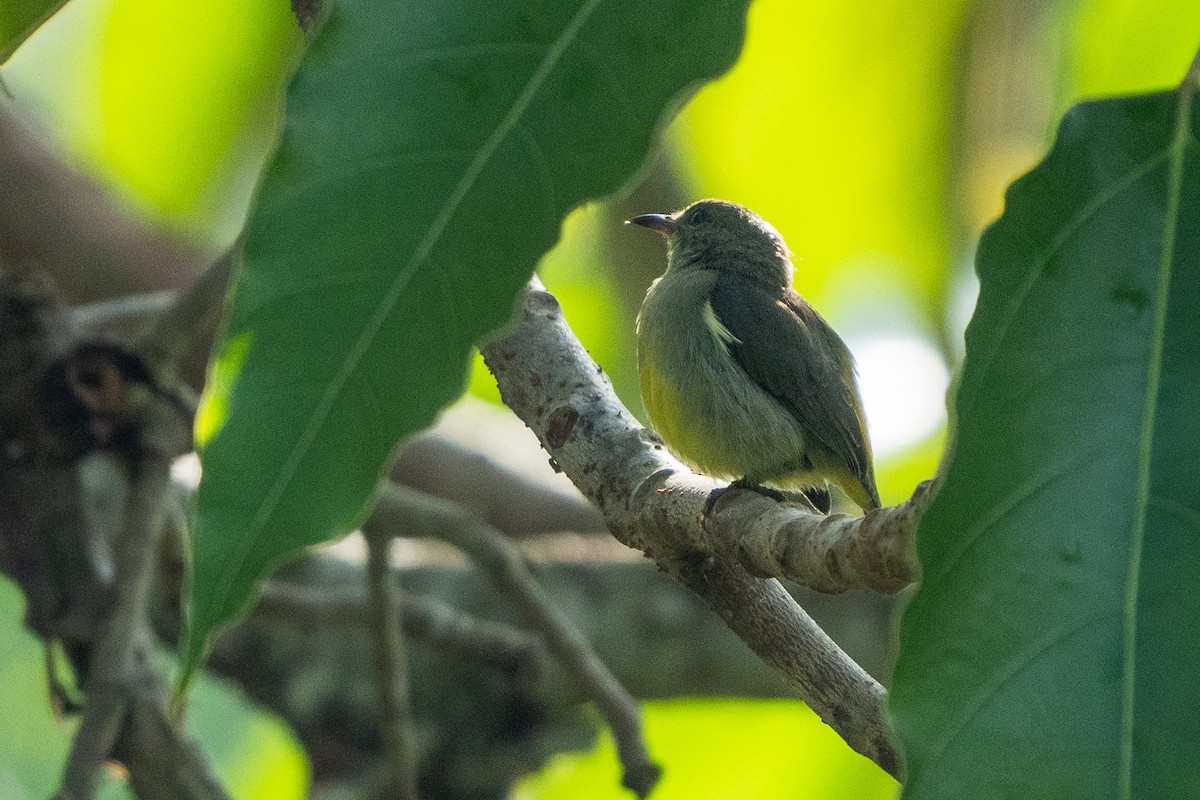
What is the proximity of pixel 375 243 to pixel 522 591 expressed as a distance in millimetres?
2617

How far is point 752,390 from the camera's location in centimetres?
420

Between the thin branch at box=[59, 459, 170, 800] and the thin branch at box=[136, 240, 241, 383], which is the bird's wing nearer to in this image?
the thin branch at box=[136, 240, 241, 383]

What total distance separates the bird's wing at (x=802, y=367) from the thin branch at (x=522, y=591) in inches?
37.1

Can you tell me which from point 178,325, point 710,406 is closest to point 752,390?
point 710,406

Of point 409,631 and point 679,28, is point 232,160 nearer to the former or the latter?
point 409,631

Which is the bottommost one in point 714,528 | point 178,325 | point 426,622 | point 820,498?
point 426,622

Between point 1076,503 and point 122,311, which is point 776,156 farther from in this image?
point 1076,503

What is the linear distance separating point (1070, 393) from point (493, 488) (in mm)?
4698

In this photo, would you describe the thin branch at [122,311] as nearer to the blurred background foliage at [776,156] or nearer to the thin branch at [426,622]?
the thin branch at [426,622]

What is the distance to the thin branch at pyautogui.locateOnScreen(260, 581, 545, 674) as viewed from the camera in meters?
3.95

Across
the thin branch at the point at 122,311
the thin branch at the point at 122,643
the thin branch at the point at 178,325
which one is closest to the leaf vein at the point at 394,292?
the thin branch at the point at 122,643

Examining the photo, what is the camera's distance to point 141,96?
644 centimetres

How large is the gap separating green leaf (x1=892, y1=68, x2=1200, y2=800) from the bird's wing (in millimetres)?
2800

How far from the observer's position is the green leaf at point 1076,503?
3.76 feet
